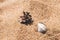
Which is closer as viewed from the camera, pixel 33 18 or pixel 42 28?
pixel 42 28

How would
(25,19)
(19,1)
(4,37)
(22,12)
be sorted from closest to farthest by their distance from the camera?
(4,37)
(25,19)
(22,12)
(19,1)

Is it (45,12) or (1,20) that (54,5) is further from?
(1,20)

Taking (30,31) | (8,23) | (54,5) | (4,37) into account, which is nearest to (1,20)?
(8,23)

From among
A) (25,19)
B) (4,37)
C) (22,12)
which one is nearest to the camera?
(4,37)

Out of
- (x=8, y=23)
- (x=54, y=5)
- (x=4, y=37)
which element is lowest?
(x=4, y=37)

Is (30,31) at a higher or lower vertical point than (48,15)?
lower

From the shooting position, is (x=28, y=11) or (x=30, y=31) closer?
(x=30, y=31)

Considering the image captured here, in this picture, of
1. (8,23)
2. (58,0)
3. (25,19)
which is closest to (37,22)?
(25,19)

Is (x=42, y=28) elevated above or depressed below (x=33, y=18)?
below

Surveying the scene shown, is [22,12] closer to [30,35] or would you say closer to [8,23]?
[8,23]
